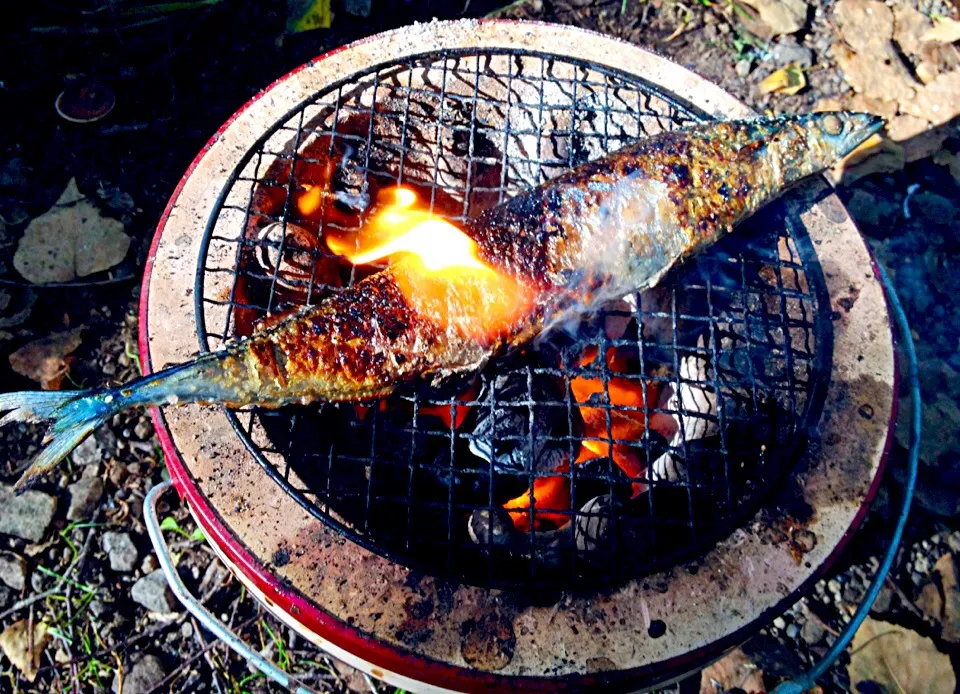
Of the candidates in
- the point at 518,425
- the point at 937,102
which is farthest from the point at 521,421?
the point at 937,102

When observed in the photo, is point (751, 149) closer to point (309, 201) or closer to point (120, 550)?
point (309, 201)

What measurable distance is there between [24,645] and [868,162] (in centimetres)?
536

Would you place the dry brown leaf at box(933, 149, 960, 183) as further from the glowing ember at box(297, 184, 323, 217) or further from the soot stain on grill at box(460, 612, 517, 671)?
the soot stain on grill at box(460, 612, 517, 671)

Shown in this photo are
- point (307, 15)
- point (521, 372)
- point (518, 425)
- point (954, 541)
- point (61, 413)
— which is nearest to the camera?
point (61, 413)

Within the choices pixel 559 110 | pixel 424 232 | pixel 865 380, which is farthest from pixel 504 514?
pixel 559 110

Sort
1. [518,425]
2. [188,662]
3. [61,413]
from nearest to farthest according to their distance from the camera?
[61,413] < [518,425] < [188,662]

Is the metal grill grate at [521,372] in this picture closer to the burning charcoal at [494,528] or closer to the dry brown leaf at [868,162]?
the burning charcoal at [494,528]

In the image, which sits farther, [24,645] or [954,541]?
[954,541]

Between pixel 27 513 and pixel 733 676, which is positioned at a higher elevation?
pixel 27 513

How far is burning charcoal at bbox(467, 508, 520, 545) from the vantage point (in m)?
2.47

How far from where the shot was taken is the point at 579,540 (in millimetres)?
2506

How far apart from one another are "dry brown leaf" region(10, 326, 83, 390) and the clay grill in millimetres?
1265

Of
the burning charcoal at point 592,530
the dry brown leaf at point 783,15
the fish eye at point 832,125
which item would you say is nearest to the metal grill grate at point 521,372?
the burning charcoal at point 592,530

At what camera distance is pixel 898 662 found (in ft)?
10.4
